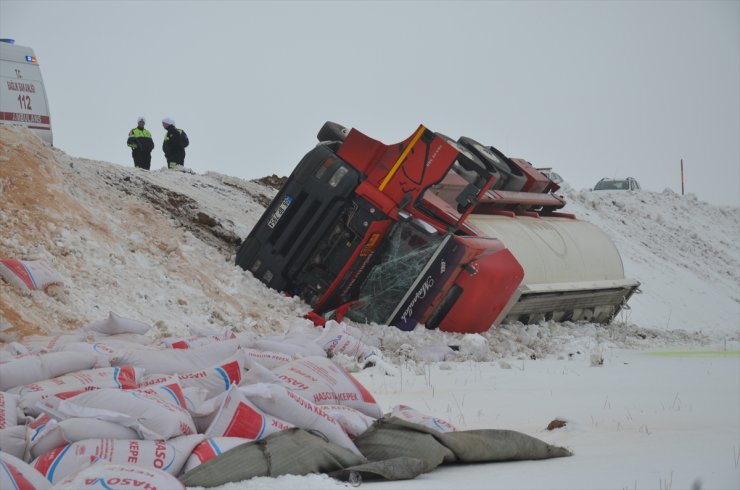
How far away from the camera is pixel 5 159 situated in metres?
12.2

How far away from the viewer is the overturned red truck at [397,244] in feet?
39.3

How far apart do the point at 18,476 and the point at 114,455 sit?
1.58 ft

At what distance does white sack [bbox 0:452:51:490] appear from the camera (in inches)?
165

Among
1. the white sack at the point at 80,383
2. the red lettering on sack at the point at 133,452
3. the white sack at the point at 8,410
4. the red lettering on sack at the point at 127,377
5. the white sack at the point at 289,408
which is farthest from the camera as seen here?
the red lettering on sack at the point at 127,377

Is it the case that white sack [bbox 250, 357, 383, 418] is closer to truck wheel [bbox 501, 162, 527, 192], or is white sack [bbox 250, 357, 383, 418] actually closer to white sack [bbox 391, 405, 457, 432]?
white sack [bbox 391, 405, 457, 432]

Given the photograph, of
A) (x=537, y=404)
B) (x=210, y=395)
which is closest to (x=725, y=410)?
(x=537, y=404)

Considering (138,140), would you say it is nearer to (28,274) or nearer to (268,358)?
(28,274)

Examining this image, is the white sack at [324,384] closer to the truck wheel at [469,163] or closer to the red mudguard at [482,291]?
the red mudguard at [482,291]

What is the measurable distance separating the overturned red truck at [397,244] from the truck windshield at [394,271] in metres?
0.01

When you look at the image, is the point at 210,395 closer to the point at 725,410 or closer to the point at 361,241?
the point at 725,410

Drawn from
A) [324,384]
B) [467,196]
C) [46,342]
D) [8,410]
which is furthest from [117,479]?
[467,196]

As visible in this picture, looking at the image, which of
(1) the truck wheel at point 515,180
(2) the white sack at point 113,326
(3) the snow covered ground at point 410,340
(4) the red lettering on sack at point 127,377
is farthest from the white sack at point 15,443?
(1) the truck wheel at point 515,180

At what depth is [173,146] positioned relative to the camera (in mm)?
19531

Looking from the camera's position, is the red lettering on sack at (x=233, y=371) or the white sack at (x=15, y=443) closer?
the white sack at (x=15, y=443)
